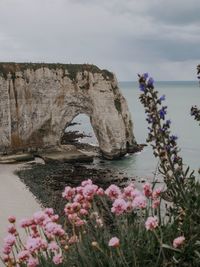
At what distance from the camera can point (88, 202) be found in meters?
6.68

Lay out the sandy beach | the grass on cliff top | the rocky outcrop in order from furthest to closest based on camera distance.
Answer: the grass on cliff top < the rocky outcrop < the sandy beach

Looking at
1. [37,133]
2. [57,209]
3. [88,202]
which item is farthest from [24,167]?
[88,202]

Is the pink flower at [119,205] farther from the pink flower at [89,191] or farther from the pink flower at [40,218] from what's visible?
the pink flower at [40,218]

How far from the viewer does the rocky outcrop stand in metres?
38.0

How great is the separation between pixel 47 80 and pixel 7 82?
3384 mm

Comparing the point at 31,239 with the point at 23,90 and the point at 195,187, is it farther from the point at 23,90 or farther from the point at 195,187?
the point at 23,90

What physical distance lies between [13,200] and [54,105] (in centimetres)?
1710

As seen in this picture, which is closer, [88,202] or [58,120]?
[88,202]

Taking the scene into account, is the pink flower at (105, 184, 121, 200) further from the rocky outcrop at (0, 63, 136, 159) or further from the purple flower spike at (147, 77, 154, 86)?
the rocky outcrop at (0, 63, 136, 159)

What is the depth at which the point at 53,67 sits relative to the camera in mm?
40000

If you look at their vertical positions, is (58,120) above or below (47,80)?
below

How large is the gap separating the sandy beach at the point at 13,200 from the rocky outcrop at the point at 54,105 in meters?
7.44

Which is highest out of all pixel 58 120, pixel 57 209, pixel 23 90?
pixel 23 90

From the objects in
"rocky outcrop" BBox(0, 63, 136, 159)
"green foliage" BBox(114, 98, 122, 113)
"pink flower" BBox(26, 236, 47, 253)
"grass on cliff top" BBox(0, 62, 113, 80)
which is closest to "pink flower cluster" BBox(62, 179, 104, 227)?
"pink flower" BBox(26, 236, 47, 253)
